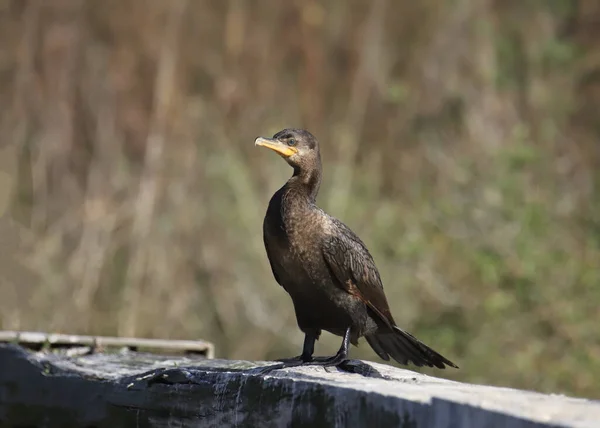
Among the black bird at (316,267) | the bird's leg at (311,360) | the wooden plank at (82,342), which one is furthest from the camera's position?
the wooden plank at (82,342)

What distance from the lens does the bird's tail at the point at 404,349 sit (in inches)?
142

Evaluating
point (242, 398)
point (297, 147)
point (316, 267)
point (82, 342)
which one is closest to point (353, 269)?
point (316, 267)

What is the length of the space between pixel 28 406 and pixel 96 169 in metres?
4.34

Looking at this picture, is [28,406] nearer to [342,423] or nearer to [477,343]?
[342,423]

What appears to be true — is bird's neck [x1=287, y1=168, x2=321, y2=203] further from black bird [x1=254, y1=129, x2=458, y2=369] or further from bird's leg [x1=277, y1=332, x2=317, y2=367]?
bird's leg [x1=277, y1=332, x2=317, y2=367]

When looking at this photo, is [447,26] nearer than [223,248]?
No

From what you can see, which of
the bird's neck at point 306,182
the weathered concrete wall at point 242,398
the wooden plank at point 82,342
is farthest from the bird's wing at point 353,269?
the wooden plank at point 82,342

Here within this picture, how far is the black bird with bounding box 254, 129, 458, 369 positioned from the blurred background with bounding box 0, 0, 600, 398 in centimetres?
268

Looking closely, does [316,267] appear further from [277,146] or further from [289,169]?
[289,169]

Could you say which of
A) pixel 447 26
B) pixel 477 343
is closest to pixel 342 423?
pixel 477 343

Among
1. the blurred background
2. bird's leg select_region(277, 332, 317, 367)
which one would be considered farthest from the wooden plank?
the blurred background

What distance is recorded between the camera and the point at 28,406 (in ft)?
12.2

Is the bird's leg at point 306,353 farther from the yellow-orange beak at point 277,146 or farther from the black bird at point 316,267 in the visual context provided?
the yellow-orange beak at point 277,146

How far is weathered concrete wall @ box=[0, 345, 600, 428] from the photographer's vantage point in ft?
6.97
